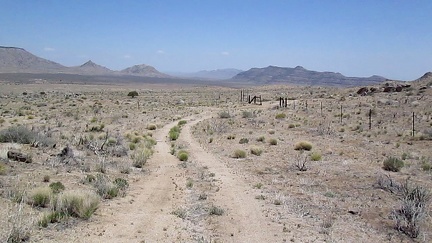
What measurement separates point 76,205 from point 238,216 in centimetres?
440

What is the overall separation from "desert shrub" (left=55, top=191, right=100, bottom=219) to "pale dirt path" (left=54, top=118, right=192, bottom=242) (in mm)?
256

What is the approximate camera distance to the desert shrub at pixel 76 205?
34.1 feet

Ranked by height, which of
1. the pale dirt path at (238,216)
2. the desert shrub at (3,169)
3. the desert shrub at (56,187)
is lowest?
the pale dirt path at (238,216)

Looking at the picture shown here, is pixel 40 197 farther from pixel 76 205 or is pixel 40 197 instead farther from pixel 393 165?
pixel 393 165

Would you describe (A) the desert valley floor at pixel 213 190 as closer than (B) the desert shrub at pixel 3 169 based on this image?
Yes

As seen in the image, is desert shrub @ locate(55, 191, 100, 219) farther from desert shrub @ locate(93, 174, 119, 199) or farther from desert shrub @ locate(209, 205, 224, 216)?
desert shrub @ locate(209, 205, 224, 216)

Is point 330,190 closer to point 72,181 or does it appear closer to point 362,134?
point 72,181

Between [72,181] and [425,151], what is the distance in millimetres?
19248

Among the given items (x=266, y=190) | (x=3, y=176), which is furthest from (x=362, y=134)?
(x=3, y=176)

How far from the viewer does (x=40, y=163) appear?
15.9 meters

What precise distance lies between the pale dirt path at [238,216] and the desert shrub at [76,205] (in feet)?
10.6

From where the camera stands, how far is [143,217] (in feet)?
35.9

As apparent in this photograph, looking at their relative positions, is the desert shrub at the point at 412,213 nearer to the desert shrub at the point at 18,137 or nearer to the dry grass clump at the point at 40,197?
the dry grass clump at the point at 40,197

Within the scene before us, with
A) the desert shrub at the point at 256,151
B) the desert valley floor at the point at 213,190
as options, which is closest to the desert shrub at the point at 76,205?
the desert valley floor at the point at 213,190
